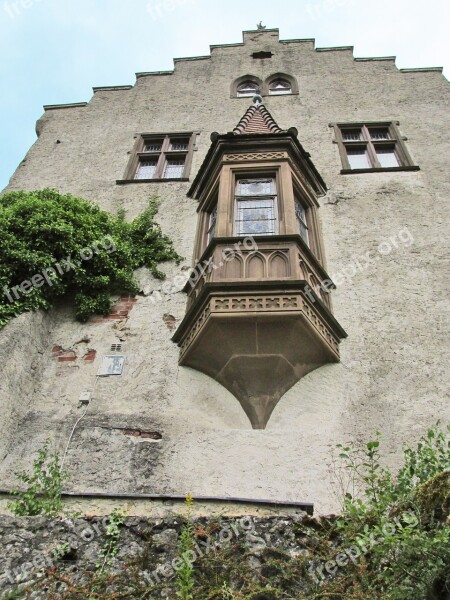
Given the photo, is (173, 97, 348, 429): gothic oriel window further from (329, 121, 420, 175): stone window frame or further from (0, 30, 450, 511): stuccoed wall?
(329, 121, 420, 175): stone window frame

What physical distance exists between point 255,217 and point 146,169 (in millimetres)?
4171

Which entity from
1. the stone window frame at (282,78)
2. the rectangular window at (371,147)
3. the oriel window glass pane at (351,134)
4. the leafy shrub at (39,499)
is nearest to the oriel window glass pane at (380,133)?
the rectangular window at (371,147)

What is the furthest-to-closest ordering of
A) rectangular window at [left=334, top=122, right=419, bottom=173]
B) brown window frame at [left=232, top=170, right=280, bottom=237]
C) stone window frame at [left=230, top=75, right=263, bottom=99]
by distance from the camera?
1. stone window frame at [left=230, top=75, right=263, bottom=99]
2. rectangular window at [left=334, top=122, right=419, bottom=173]
3. brown window frame at [left=232, top=170, right=280, bottom=237]

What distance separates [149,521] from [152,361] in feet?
9.79

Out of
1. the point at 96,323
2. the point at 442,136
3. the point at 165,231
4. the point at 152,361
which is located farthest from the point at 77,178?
the point at 442,136

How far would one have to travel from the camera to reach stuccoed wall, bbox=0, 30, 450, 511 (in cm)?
582

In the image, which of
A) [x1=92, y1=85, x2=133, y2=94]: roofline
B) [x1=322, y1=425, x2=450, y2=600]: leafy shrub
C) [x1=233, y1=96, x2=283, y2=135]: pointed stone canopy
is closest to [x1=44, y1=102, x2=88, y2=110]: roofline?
[x1=92, y1=85, x2=133, y2=94]: roofline

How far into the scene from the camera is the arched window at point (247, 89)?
1338 centimetres

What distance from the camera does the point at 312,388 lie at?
6.51 metres

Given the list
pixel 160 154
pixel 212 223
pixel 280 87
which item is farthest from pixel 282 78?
pixel 212 223

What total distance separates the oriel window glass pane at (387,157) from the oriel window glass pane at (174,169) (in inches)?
153

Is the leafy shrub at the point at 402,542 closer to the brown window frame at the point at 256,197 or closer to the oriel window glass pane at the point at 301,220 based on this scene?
the brown window frame at the point at 256,197

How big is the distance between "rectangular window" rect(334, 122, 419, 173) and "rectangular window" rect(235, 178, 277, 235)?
7.50 ft

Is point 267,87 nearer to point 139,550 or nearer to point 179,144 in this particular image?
point 179,144
